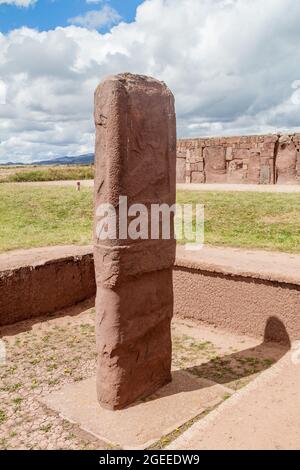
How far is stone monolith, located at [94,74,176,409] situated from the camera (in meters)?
4.62

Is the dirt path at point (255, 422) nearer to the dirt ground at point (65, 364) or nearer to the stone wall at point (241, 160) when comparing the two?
the dirt ground at point (65, 364)

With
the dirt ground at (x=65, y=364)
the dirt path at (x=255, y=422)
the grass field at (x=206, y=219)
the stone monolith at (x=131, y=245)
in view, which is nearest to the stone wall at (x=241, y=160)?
the grass field at (x=206, y=219)

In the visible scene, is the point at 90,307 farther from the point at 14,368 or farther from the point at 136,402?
the point at 136,402

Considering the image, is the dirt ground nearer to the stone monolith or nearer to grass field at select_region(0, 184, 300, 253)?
the stone monolith

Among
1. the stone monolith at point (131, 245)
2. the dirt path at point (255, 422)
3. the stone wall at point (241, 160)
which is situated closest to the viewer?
the dirt path at point (255, 422)

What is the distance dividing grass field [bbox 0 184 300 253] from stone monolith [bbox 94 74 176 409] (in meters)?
5.00

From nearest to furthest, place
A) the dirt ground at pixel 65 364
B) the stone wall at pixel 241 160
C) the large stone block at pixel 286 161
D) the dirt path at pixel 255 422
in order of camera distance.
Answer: the dirt path at pixel 255 422 → the dirt ground at pixel 65 364 → the large stone block at pixel 286 161 → the stone wall at pixel 241 160

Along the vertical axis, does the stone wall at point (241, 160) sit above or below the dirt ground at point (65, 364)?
above

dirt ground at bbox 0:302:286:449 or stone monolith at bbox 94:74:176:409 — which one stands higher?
stone monolith at bbox 94:74:176:409

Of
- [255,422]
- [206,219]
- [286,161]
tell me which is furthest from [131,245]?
[286,161]

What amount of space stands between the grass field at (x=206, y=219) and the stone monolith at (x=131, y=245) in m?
5.00

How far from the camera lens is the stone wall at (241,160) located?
18719 millimetres

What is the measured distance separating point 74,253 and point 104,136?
4785 millimetres

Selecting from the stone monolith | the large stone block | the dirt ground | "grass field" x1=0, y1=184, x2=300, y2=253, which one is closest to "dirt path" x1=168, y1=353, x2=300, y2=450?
the dirt ground
